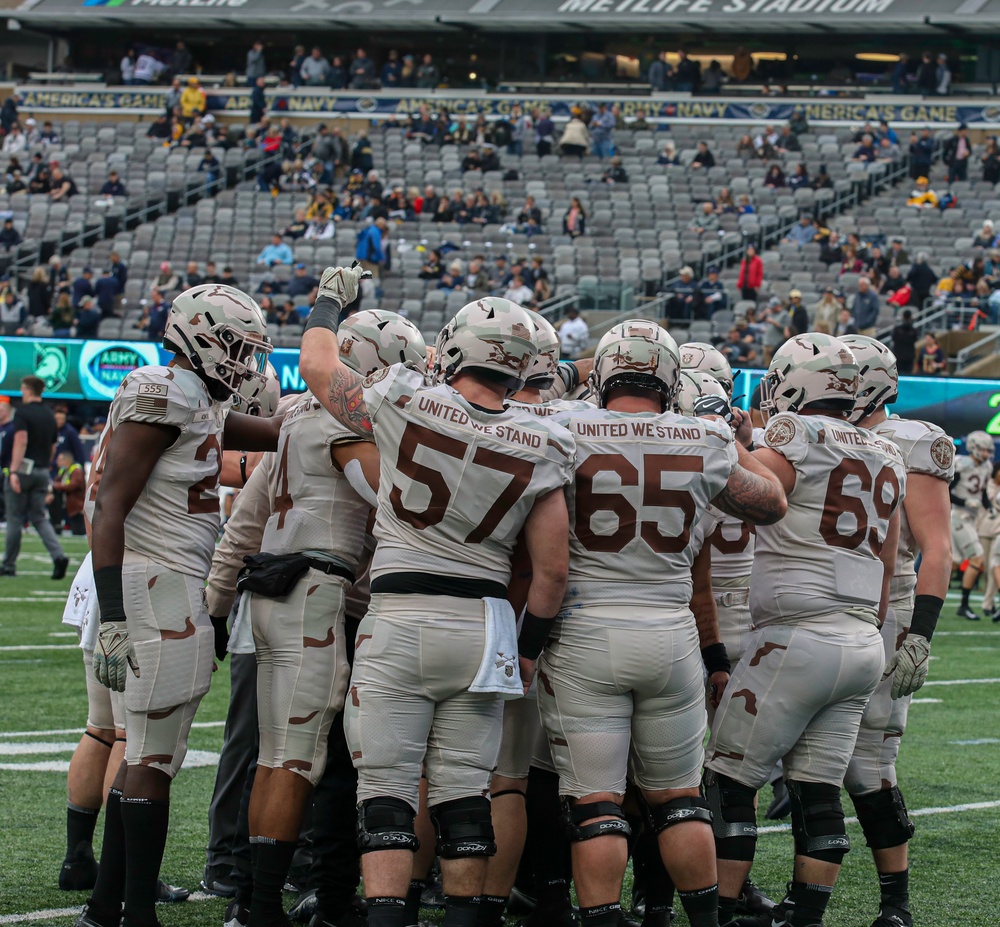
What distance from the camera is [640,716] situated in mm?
4352

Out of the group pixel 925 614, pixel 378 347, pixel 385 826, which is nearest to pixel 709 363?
pixel 925 614

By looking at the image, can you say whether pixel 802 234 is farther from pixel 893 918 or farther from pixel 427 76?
pixel 893 918

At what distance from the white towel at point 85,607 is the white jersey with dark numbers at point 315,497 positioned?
83cm

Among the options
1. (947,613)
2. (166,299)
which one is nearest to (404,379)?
(947,613)

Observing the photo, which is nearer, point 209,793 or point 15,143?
point 209,793

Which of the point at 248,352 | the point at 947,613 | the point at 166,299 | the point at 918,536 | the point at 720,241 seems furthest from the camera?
the point at 720,241

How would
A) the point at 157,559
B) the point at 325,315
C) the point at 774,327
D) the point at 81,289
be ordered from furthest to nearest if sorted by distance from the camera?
the point at 81,289 < the point at 774,327 < the point at 325,315 < the point at 157,559

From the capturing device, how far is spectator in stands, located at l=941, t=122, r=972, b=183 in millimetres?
26281

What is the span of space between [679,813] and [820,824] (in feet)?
1.96

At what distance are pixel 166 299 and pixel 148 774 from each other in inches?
772

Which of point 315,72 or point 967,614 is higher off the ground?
point 315,72

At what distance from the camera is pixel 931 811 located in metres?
6.78

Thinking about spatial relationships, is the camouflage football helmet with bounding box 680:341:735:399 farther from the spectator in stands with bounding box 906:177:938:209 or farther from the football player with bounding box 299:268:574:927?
A: the spectator in stands with bounding box 906:177:938:209

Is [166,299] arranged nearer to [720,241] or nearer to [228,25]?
[720,241]
